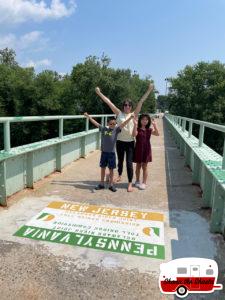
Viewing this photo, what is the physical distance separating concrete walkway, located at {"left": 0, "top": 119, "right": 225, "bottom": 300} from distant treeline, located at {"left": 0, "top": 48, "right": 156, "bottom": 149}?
2933 centimetres

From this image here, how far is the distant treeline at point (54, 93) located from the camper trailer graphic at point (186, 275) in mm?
32600

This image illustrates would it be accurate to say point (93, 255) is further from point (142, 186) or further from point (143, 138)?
point (143, 138)

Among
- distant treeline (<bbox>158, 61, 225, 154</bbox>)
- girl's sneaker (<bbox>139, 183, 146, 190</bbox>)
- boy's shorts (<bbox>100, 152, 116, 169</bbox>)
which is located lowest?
girl's sneaker (<bbox>139, 183, 146, 190</bbox>)

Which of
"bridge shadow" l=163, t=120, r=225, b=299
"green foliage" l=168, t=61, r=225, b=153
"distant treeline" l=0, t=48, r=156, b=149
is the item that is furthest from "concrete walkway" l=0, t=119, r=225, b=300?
"green foliage" l=168, t=61, r=225, b=153

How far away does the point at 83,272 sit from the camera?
129 inches

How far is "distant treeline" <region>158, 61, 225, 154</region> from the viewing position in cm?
3956

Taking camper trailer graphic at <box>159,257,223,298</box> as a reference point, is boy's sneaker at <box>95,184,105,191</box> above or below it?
below

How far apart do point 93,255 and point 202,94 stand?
41948mm

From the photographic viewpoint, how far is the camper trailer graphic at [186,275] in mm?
2402

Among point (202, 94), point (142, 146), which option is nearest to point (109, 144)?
point (142, 146)

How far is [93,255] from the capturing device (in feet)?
11.9

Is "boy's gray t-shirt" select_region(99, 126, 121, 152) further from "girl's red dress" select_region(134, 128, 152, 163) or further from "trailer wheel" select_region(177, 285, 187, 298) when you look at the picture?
"trailer wheel" select_region(177, 285, 187, 298)

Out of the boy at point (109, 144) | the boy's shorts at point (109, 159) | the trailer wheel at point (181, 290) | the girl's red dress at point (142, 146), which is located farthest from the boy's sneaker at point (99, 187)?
the trailer wheel at point (181, 290)

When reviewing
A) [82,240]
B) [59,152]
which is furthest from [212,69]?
[82,240]
